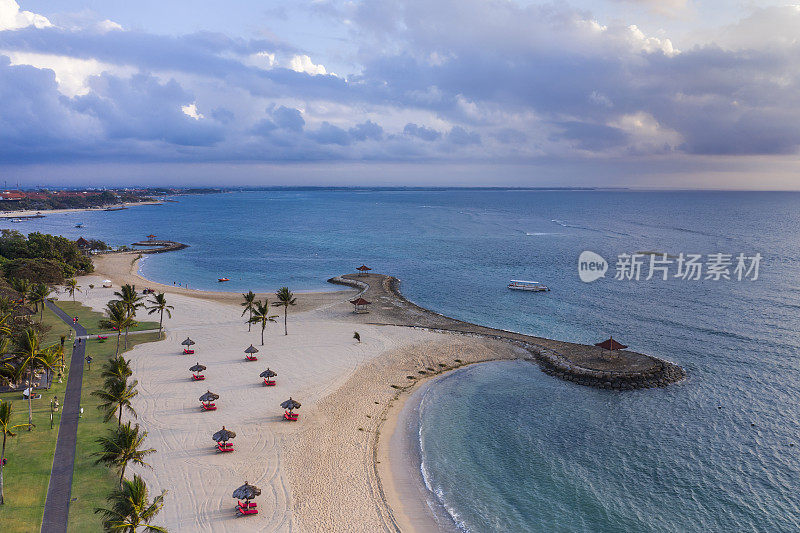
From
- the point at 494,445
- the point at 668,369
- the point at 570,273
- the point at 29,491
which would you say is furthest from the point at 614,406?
the point at 570,273

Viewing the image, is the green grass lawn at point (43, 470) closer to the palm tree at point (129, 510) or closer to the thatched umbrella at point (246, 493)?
the palm tree at point (129, 510)

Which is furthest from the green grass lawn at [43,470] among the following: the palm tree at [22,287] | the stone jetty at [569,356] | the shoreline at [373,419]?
the stone jetty at [569,356]

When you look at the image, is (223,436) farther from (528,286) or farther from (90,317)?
(528,286)

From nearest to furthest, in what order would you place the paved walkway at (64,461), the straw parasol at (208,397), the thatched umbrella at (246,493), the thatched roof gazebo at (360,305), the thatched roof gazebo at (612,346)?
the paved walkway at (64,461)
the thatched umbrella at (246,493)
the straw parasol at (208,397)
the thatched roof gazebo at (612,346)
the thatched roof gazebo at (360,305)

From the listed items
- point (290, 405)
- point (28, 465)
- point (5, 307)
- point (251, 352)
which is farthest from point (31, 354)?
point (290, 405)

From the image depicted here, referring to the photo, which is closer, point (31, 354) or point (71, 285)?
point (31, 354)

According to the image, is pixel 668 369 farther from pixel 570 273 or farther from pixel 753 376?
pixel 570 273

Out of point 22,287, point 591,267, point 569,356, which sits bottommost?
point 569,356
